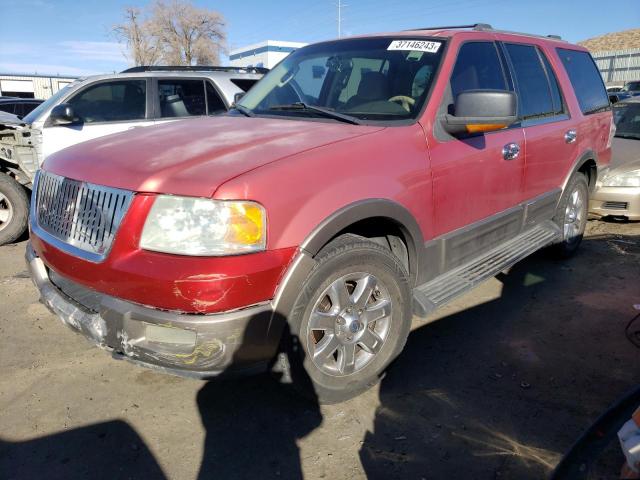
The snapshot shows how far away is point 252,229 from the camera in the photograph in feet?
6.91

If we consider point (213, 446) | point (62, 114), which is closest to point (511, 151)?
point (213, 446)

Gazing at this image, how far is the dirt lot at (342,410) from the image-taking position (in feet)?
7.54

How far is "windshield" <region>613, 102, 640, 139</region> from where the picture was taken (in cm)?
698

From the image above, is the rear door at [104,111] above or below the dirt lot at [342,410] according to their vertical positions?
above

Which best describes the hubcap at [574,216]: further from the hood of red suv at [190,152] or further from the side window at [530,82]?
the hood of red suv at [190,152]

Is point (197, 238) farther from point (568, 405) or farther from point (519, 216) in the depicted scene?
point (519, 216)

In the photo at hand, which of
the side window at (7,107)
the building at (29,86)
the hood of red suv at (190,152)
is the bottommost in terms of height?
the hood of red suv at (190,152)

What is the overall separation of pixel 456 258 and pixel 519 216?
964 mm

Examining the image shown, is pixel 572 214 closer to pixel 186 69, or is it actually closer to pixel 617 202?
pixel 617 202

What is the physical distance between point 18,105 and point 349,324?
11.0 m

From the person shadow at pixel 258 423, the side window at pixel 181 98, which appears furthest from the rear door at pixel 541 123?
the side window at pixel 181 98

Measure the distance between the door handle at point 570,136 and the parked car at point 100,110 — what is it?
331cm

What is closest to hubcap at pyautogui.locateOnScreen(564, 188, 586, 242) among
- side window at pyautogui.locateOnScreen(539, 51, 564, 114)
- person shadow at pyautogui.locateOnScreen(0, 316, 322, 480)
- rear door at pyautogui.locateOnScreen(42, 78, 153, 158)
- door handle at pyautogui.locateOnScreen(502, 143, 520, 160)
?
side window at pyautogui.locateOnScreen(539, 51, 564, 114)

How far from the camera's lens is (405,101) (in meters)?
3.07
